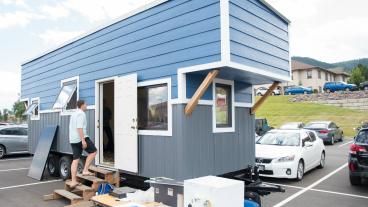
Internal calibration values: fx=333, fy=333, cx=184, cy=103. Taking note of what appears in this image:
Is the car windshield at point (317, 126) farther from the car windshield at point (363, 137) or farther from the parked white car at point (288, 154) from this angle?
the car windshield at point (363, 137)

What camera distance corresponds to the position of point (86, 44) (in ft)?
29.7

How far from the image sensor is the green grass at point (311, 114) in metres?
31.5

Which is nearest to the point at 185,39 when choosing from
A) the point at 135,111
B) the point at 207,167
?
the point at 135,111

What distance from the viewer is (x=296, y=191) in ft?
25.7

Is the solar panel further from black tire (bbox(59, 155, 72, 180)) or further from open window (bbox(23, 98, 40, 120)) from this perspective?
open window (bbox(23, 98, 40, 120))

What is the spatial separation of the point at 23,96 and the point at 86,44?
592cm

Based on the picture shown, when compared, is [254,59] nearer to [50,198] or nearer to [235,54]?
[235,54]

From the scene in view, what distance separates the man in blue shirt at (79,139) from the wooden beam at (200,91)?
2637 millimetres

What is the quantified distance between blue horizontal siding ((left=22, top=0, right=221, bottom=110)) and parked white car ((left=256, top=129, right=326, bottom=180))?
13.2ft

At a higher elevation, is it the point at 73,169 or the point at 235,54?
the point at 235,54

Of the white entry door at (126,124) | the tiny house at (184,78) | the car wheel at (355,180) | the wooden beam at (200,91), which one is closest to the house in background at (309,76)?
the car wheel at (355,180)

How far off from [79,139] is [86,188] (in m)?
1.16

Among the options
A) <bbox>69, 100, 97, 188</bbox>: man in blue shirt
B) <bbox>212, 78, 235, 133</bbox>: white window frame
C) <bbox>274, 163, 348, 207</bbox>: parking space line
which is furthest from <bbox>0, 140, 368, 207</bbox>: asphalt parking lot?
<bbox>212, 78, 235, 133</bbox>: white window frame

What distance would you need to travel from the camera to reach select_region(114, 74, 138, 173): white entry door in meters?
7.00
